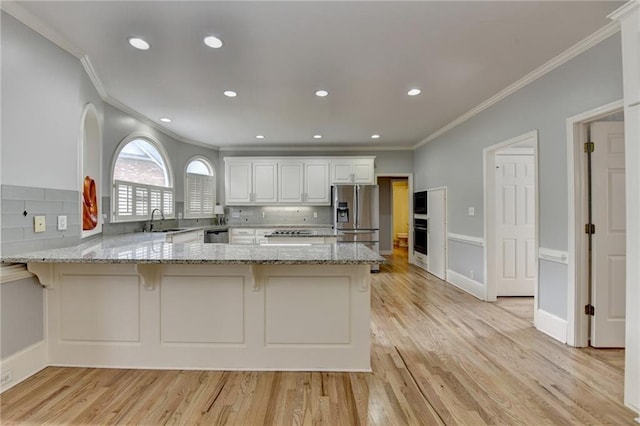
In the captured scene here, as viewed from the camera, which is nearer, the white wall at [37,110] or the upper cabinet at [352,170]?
the white wall at [37,110]

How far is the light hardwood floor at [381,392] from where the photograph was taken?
169 cm

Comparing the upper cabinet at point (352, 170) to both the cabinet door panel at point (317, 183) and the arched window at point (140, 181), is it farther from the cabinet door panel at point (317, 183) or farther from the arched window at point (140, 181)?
the arched window at point (140, 181)

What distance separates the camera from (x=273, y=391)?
6.32ft

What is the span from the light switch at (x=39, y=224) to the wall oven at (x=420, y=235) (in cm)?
546

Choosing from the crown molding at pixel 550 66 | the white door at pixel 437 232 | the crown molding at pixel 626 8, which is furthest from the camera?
the white door at pixel 437 232

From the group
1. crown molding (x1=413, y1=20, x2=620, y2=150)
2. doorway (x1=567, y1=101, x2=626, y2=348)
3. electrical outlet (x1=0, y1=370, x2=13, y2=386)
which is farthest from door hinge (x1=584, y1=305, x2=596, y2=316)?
electrical outlet (x1=0, y1=370, x2=13, y2=386)

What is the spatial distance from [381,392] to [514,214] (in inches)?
133

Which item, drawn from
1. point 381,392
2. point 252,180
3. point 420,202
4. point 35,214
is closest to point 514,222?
point 420,202

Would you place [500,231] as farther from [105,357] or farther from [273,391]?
[105,357]

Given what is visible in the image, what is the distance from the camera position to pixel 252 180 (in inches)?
244

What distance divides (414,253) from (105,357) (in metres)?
5.60

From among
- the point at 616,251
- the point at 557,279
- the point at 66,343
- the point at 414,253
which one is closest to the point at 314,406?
the point at 66,343

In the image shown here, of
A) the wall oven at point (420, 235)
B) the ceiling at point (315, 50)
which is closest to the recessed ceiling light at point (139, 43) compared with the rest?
the ceiling at point (315, 50)

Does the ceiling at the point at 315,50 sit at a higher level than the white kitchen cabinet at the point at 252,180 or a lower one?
higher
